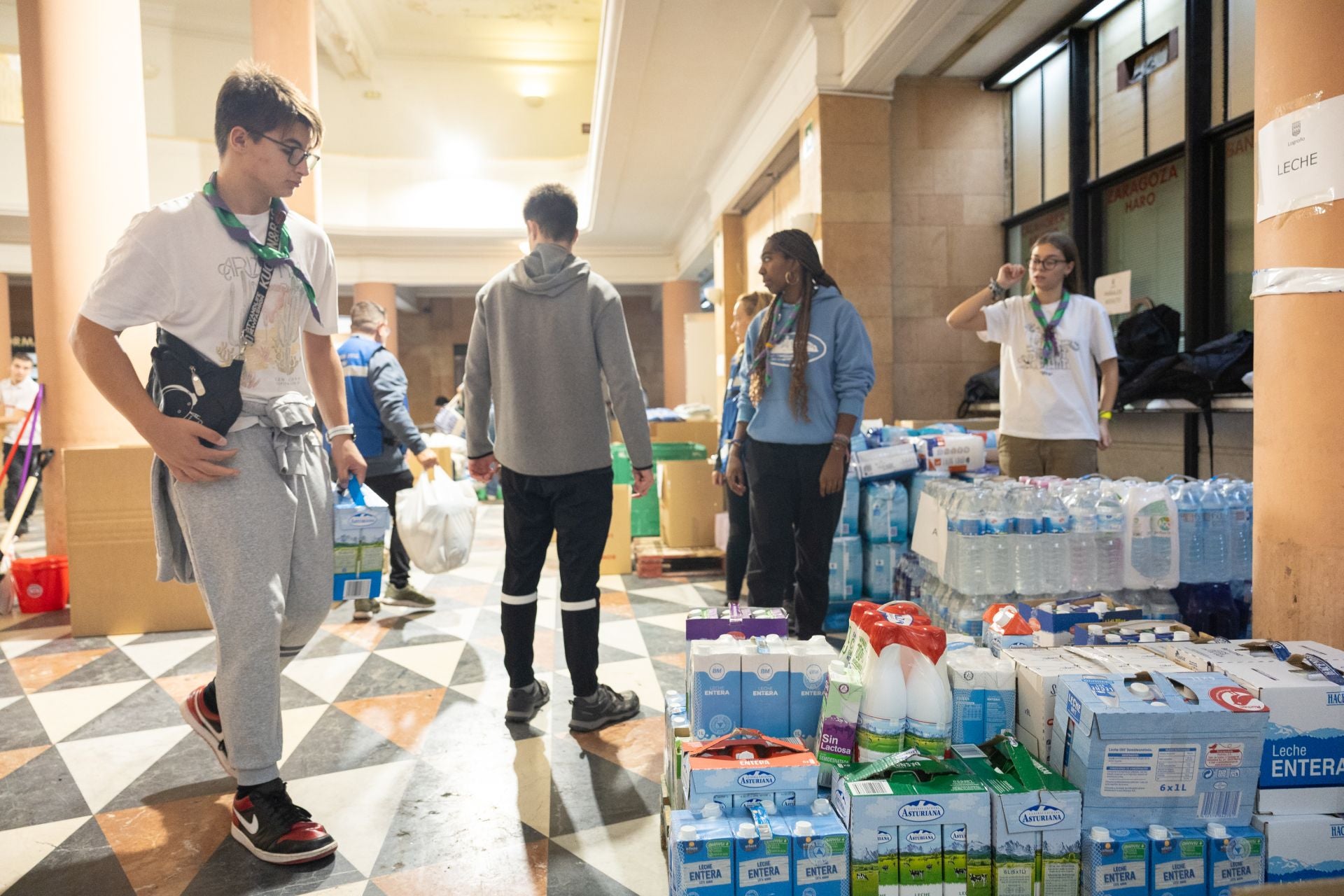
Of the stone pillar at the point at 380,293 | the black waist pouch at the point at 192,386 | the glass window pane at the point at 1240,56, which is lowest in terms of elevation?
the black waist pouch at the point at 192,386

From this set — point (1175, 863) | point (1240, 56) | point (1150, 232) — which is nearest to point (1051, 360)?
point (1150, 232)

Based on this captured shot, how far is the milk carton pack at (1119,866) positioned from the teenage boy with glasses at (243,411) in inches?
58.1

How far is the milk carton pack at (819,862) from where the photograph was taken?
1237 mm

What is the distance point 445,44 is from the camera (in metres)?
10.7

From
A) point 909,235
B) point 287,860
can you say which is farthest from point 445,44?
point 287,860

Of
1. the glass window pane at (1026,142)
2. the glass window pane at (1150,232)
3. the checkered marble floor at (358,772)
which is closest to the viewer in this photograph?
the checkered marble floor at (358,772)

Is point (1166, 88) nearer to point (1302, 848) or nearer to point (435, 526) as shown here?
point (1302, 848)

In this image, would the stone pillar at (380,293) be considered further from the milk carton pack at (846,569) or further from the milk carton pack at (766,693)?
the milk carton pack at (766,693)

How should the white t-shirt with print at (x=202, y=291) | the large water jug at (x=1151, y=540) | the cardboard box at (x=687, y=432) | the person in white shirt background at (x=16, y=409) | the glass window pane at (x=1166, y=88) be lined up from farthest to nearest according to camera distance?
the person in white shirt background at (x=16, y=409), the cardboard box at (x=687, y=432), the glass window pane at (x=1166, y=88), the large water jug at (x=1151, y=540), the white t-shirt with print at (x=202, y=291)

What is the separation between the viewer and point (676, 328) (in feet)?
37.9

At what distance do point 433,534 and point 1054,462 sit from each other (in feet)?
8.17

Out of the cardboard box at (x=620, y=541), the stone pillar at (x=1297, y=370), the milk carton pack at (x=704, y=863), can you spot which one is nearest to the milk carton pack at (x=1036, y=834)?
the milk carton pack at (x=704, y=863)

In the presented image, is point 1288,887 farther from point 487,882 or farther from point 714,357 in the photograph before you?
point 714,357

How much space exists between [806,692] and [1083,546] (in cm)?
146
